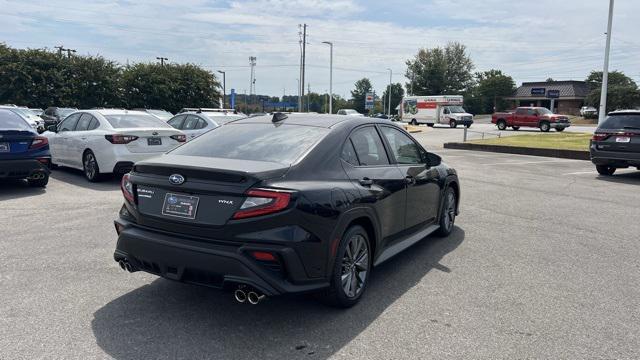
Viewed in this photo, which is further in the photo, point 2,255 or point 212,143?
point 2,255

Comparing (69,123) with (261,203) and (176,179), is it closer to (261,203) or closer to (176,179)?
(176,179)

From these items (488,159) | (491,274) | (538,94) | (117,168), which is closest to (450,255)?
(491,274)

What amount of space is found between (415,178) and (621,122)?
393 inches

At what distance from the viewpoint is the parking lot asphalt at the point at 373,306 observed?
3.58m

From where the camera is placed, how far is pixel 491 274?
528 cm

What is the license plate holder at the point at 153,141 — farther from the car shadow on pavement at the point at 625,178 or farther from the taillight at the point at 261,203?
the car shadow on pavement at the point at 625,178

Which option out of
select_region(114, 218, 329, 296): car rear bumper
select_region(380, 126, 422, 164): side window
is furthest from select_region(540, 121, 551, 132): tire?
select_region(114, 218, 329, 296): car rear bumper

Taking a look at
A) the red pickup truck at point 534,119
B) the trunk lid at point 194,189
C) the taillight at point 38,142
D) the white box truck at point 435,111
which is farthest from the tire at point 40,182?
the white box truck at point 435,111

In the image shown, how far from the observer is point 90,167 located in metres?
10.7

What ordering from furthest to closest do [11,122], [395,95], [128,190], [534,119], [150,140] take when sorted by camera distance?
[395,95] < [534,119] < [150,140] < [11,122] < [128,190]

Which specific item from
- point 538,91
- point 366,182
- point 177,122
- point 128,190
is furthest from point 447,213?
point 538,91

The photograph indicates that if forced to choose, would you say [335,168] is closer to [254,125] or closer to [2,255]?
[254,125]

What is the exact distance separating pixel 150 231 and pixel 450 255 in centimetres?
346

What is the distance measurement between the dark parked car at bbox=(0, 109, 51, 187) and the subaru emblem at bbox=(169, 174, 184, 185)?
21.5 feet
